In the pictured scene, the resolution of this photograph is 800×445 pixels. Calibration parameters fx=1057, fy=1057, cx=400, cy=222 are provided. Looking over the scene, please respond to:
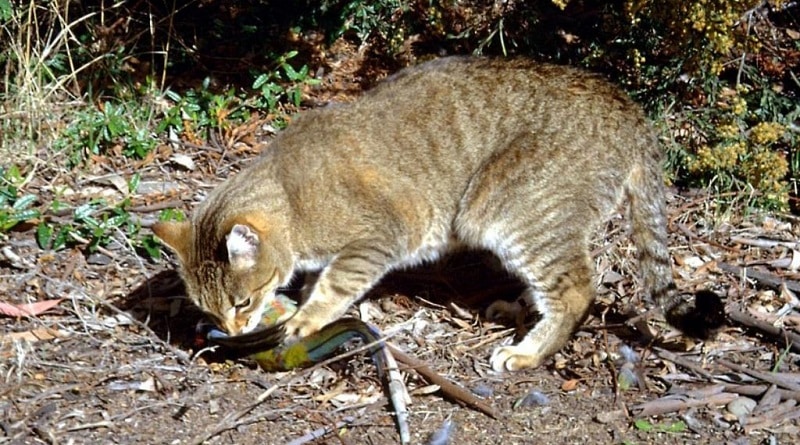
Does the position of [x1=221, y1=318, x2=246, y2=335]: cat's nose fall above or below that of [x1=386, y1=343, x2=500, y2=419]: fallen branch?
above

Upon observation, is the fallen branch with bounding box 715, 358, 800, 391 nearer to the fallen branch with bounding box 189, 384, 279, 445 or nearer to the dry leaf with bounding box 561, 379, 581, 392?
the dry leaf with bounding box 561, 379, 581, 392

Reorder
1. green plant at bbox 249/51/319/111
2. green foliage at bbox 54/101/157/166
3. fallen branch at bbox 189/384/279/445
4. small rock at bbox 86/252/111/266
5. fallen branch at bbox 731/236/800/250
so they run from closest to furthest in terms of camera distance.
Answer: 1. fallen branch at bbox 189/384/279/445
2. small rock at bbox 86/252/111/266
3. fallen branch at bbox 731/236/800/250
4. green foliage at bbox 54/101/157/166
5. green plant at bbox 249/51/319/111

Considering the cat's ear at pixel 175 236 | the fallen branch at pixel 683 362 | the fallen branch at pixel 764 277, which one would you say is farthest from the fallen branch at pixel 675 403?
the cat's ear at pixel 175 236

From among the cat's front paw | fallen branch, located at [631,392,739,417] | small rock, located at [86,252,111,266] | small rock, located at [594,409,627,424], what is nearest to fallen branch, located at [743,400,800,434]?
fallen branch, located at [631,392,739,417]

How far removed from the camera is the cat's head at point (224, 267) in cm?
498

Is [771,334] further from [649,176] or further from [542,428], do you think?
[542,428]

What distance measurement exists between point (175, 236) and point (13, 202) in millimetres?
1578

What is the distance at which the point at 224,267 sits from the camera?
16.4 feet

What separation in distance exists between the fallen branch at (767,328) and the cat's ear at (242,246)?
248 centimetres

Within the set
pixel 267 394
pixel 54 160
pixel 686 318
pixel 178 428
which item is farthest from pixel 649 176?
pixel 54 160

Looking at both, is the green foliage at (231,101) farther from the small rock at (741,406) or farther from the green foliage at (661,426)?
the small rock at (741,406)

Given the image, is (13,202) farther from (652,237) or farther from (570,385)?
(652,237)

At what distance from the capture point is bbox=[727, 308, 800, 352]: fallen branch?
17.3 ft

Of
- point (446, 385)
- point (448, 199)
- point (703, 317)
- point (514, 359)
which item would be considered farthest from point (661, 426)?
point (448, 199)
